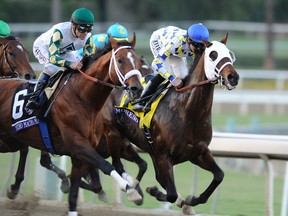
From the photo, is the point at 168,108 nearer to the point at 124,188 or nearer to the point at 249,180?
the point at 124,188

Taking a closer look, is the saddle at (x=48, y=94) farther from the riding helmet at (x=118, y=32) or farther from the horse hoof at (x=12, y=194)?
the horse hoof at (x=12, y=194)

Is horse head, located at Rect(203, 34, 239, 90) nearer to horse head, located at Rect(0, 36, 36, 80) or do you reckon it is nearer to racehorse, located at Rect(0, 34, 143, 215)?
racehorse, located at Rect(0, 34, 143, 215)

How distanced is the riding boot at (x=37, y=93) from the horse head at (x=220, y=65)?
4.60ft

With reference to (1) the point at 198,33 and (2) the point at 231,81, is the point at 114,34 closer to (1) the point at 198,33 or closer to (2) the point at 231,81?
(1) the point at 198,33

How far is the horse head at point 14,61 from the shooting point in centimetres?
856

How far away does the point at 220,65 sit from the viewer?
23.1 ft

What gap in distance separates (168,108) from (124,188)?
43.3 inches

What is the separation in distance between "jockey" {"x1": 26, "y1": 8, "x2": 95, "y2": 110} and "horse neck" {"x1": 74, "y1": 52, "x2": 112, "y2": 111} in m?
0.17

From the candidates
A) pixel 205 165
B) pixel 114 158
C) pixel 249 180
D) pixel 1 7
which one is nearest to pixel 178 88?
pixel 205 165

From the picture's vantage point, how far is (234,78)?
689 centimetres

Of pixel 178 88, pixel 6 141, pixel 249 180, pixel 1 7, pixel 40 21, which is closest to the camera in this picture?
pixel 178 88

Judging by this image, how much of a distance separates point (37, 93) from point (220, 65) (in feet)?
5.29

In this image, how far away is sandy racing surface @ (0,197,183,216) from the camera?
25.7 feet

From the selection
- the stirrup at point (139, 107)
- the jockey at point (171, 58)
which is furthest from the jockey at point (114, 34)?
the stirrup at point (139, 107)
